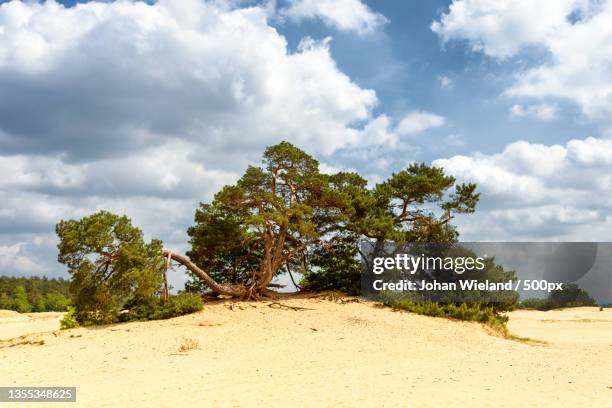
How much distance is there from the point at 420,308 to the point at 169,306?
10436 millimetres

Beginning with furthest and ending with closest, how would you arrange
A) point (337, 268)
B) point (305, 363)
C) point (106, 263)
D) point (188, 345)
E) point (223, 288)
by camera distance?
point (337, 268) < point (223, 288) < point (106, 263) < point (188, 345) < point (305, 363)

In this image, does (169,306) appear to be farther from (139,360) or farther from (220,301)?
(139,360)

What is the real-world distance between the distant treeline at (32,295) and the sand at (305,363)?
53.3 metres

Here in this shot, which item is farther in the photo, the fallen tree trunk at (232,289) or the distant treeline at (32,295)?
the distant treeline at (32,295)

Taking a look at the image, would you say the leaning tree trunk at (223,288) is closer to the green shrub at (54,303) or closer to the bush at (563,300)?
the bush at (563,300)

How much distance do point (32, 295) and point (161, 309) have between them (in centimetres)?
7455

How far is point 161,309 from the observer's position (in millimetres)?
21516

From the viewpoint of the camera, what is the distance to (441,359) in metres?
15.5

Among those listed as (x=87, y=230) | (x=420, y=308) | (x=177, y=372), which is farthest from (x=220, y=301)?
(x=177, y=372)

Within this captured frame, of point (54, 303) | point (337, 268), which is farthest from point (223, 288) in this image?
point (54, 303)

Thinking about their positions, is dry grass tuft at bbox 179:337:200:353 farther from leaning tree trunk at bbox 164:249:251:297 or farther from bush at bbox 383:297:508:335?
bush at bbox 383:297:508:335

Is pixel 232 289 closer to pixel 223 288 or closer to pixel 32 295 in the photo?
pixel 223 288

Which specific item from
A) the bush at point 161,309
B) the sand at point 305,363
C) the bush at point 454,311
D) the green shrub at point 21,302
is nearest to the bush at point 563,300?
the bush at point 454,311

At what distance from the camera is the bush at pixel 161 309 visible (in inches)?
840
